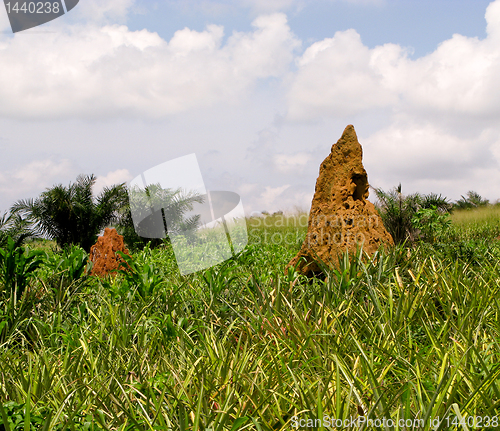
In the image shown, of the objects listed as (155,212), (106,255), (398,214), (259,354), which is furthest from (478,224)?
(259,354)

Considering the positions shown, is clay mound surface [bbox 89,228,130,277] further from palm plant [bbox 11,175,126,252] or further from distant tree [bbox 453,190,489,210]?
distant tree [bbox 453,190,489,210]

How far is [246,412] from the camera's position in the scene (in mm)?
2148

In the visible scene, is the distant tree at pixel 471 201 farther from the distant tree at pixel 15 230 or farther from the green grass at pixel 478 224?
the distant tree at pixel 15 230

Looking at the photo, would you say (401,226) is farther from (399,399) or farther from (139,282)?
(399,399)

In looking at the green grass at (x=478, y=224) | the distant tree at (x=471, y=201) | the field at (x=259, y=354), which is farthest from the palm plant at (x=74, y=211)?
the distant tree at (x=471, y=201)

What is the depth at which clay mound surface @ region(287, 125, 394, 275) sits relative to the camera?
4.72m

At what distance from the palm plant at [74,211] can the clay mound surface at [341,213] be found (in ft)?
24.9

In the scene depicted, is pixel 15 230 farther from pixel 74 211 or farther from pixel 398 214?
pixel 398 214

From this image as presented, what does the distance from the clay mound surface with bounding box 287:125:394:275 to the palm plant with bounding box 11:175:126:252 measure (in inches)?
298

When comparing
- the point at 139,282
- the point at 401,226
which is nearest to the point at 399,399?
the point at 139,282

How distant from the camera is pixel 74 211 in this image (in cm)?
1056

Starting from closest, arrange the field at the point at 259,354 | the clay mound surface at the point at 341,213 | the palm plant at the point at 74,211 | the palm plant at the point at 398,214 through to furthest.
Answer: the field at the point at 259,354
the clay mound surface at the point at 341,213
the palm plant at the point at 398,214
the palm plant at the point at 74,211

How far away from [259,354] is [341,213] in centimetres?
244

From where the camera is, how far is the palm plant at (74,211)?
10477 mm
